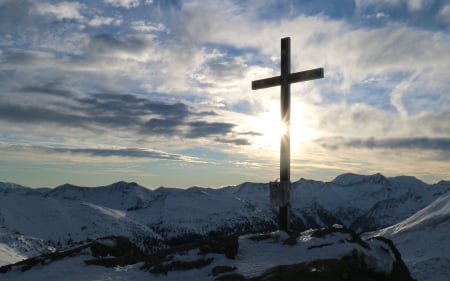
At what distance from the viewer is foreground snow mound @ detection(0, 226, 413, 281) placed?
1423 centimetres

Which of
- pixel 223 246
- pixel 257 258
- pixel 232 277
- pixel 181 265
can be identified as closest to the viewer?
pixel 232 277

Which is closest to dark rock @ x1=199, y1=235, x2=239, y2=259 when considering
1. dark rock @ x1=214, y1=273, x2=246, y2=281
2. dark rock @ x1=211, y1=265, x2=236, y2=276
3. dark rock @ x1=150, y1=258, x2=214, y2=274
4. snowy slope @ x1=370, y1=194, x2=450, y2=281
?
dark rock @ x1=150, y1=258, x2=214, y2=274

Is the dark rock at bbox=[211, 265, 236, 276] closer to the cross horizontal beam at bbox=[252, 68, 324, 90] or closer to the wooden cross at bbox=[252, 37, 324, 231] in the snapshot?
the wooden cross at bbox=[252, 37, 324, 231]

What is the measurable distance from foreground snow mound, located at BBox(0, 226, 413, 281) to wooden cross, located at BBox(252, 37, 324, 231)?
1914 millimetres

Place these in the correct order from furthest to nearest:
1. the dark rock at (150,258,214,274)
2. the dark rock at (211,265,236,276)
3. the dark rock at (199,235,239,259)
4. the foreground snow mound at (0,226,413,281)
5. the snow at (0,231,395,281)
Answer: the dark rock at (199,235,239,259), the dark rock at (150,258,214,274), the snow at (0,231,395,281), the dark rock at (211,265,236,276), the foreground snow mound at (0,226,413,281)

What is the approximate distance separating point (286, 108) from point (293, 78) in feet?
4.40

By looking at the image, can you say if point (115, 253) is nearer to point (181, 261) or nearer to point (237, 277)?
point (181, 261)

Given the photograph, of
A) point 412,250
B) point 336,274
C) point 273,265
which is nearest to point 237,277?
point 273,265

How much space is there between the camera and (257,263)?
1534cm

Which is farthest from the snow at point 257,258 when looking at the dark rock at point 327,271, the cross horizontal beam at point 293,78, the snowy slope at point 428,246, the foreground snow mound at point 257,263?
the snowy slope at point 428,246

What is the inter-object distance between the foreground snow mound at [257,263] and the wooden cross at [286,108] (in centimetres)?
191

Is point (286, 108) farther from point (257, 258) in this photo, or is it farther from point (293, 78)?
point (257, 258)

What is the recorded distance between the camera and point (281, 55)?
67.7 feet

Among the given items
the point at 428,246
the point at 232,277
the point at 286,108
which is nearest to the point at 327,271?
the point at 232,277
